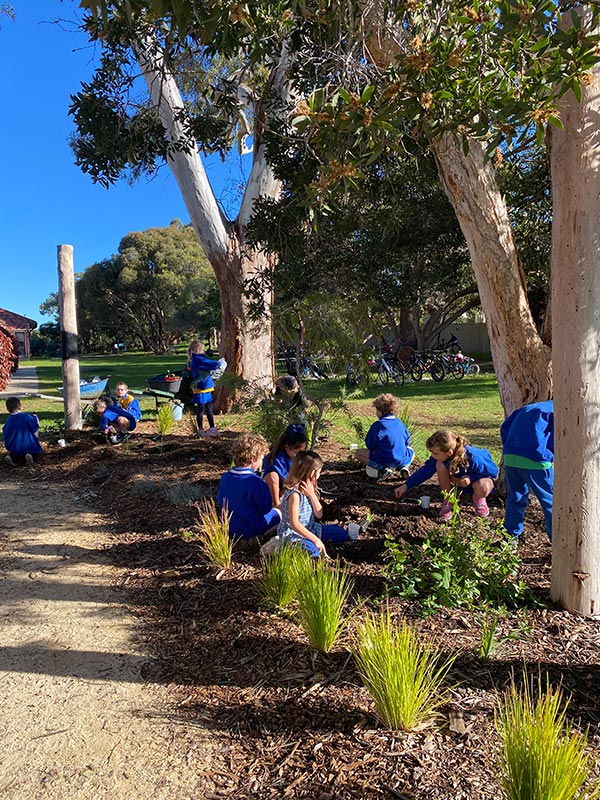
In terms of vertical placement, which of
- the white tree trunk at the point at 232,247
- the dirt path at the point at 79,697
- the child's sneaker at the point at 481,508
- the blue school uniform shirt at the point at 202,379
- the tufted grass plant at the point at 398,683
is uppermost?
the white tree trunk at the point at 232,247

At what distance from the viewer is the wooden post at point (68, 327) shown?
378 inches

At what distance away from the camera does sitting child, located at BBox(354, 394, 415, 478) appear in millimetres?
5980

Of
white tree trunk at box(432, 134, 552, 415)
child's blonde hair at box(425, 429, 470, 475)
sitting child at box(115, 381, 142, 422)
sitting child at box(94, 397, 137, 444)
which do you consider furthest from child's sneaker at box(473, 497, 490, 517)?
sitting child at box(115, 381, 142, 422)

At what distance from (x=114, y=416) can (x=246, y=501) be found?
5333 millimetres

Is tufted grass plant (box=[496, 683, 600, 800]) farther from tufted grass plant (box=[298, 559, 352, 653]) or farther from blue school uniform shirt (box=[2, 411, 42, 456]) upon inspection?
blue school uniform shirt (box=[2, 411, 42, 456])

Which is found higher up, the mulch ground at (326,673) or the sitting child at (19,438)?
the sitting child at (19,438)

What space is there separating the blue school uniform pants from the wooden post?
7.52 m

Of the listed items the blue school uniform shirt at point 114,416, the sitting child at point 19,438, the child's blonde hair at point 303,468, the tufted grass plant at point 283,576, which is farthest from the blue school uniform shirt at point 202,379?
the tufted grass plant at point 283,576

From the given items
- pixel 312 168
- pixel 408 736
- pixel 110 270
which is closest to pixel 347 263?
pixel 312 168

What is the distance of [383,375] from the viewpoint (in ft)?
66.1

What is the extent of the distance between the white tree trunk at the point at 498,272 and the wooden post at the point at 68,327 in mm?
6995

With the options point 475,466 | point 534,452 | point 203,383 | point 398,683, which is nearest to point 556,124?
point 534,452

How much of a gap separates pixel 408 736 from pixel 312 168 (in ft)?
14.2

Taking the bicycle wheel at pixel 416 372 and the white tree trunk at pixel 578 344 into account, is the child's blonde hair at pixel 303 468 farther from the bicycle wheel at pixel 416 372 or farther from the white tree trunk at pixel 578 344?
the bicycle wheel at pixel 416 372
